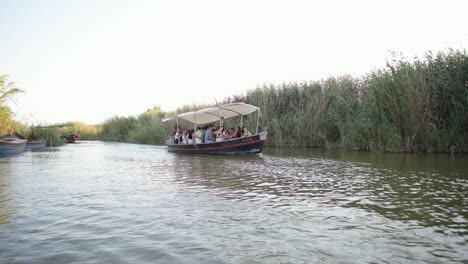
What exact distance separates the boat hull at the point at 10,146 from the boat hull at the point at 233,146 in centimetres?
1036

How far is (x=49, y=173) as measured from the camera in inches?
529

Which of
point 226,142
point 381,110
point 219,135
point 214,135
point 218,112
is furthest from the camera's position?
point 214,135

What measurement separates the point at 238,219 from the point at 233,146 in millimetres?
15310

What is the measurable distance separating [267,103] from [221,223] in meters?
22.7

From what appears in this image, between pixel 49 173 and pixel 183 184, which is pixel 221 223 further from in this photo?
pixel 49 173

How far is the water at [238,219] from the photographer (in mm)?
4703

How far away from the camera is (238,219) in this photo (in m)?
6.45

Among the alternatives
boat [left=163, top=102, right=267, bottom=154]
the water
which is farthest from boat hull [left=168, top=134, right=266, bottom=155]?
the water

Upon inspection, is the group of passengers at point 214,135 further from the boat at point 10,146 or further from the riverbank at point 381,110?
the boat at point 10,146

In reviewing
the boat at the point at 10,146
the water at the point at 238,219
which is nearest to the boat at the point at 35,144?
the boat at the point at 10,146

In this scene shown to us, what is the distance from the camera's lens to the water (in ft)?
15.4

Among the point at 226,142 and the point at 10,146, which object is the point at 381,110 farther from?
the point at 10,146

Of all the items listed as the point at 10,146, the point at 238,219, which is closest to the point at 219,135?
the point at 10,146

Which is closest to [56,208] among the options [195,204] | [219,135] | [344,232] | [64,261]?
[195,204]
